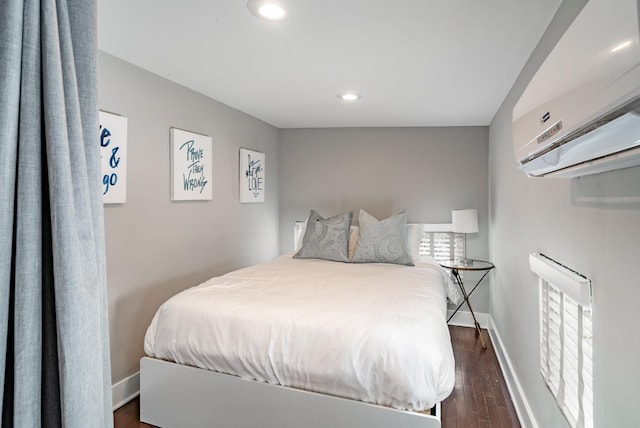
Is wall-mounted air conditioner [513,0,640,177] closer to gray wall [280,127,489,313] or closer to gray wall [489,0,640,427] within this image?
gray wall [489,0,640,427]

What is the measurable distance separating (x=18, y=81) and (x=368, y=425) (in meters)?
1.79

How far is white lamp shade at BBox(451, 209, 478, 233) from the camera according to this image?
12.5 ft

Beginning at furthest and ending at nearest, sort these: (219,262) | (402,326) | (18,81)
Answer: (219,262), (402,326), (18,81)

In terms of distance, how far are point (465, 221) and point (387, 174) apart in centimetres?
105

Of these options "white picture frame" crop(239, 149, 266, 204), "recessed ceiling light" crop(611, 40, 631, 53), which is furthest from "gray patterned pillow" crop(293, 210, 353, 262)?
"recessed ceiling light" crop(611, 40, 631, 53)

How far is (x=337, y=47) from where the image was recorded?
2113mm

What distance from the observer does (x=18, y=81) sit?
1.74 feet

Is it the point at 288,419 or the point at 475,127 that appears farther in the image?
the point at 475,127

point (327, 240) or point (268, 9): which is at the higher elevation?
point (268, 9)

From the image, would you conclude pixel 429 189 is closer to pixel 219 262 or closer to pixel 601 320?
pixel 219 262

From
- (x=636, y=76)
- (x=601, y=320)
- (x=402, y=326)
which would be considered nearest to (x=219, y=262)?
(x=402, y=326)

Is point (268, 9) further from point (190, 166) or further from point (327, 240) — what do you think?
point (327, 240)

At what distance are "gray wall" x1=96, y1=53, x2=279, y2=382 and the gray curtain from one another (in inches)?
77.6

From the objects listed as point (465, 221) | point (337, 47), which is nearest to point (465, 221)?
point (465, 221)
